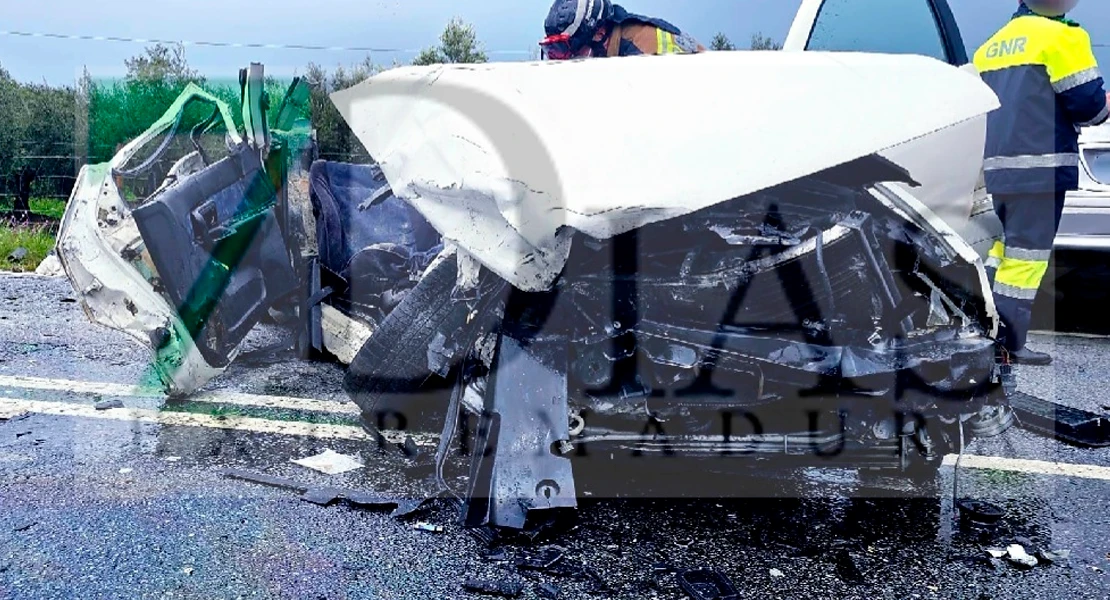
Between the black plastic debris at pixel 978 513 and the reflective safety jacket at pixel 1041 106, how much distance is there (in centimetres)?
166

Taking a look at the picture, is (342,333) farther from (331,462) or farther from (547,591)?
(547,591)

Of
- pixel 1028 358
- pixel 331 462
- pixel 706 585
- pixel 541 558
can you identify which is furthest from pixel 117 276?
pixel 1028 358

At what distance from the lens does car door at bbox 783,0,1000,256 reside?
3615mm

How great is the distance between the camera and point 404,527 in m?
2.62

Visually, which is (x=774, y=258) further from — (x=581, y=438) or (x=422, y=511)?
(x=422, y=511)

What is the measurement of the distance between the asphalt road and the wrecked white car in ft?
0.76

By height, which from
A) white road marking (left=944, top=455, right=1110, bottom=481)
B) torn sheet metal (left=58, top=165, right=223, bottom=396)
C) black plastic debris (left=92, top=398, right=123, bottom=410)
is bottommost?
white road marking (left=944, top=455, right=1110, bottom=481)

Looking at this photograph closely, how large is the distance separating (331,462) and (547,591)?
121 centimetres

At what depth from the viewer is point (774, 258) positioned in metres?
2.43

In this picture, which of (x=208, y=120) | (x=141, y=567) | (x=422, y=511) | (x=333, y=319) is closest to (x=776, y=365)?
(x=422, y=511)

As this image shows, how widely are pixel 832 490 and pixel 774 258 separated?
99 cm

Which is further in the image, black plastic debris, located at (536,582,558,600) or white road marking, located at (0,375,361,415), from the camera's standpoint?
white road marking, located at (0,375,361,415)

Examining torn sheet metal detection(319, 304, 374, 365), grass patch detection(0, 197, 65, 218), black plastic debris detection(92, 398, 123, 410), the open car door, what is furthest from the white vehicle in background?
grass patch detection(0, 197, 65, 218)

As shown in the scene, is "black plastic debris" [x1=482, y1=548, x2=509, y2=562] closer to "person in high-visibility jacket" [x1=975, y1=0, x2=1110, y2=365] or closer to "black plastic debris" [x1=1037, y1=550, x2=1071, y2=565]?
"black plastic debris" [x1=1037, y1=550, x2=1071, y2=565]
